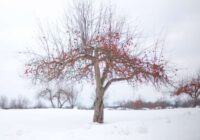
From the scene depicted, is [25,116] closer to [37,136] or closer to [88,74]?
[88,74]

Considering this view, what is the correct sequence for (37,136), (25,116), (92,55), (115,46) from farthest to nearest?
1. (25,116)
2. (92,55)
3. (115,46)
4. (37,136)

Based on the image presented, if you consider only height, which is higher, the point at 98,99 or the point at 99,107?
the point at 98,99

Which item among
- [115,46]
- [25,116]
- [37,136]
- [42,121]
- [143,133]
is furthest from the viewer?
[25,116]

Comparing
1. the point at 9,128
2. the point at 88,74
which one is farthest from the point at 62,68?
the point at 9,128

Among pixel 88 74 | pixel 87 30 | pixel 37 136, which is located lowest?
pixel 37 136

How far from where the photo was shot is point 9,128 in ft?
58.7

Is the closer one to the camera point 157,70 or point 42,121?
point 157,70

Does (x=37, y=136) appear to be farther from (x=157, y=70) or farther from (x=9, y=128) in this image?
(x=157, y=70)

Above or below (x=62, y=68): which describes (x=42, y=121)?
below

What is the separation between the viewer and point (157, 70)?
60.6 feet

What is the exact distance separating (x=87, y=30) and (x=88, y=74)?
2.85 m

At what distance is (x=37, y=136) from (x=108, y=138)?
163 inches

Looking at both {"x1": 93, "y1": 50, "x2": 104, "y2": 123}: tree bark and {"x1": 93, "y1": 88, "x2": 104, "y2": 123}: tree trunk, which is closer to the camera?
{"x1": 93, "y1": 50, "x2": 104, "y2": 123}: tree bark

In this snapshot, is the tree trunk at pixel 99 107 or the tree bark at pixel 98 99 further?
the tree trunk at pixel 99 107
